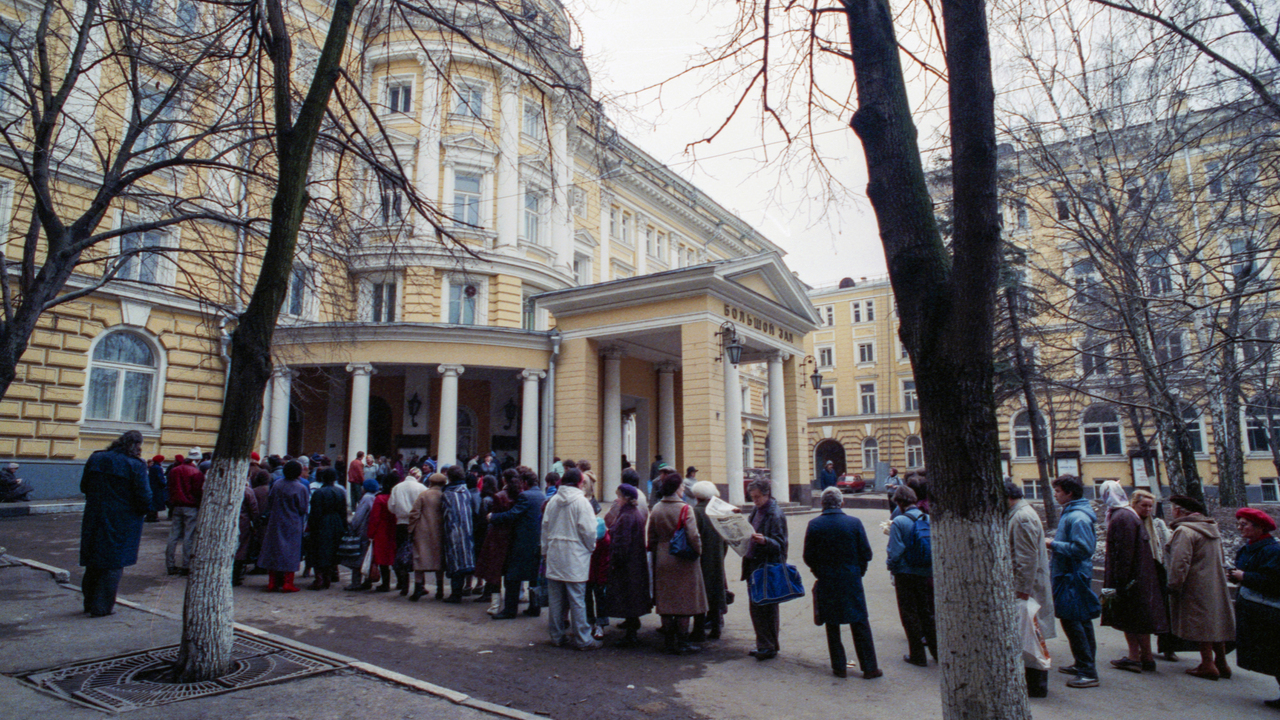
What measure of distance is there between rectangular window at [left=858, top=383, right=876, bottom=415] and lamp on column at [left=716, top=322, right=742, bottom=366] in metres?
31.2

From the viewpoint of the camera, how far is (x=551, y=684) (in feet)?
18.4

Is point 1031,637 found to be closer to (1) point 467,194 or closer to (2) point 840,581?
(2) point 840,581

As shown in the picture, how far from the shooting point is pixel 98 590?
689cm

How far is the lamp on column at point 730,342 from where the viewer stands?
18.7 meters

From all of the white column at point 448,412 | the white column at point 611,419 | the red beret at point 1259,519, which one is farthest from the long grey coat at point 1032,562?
the white column at point 448,412

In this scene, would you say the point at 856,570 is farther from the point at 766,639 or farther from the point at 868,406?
the point at 868,406

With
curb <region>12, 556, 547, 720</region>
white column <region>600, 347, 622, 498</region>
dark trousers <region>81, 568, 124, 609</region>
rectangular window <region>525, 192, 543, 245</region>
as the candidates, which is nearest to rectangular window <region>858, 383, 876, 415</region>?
rectangular window <region>525, 192, 543, 245</region>

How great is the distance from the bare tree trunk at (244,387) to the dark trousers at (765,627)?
4.37m

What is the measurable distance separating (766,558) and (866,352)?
4455 centimetres

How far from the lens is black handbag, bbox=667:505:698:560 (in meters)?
6.55

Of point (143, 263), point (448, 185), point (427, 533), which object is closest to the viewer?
point (427, 533)

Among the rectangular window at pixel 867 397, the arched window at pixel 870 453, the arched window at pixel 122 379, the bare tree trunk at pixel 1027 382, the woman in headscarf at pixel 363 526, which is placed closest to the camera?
the woman in headscarf at pixel 363 526

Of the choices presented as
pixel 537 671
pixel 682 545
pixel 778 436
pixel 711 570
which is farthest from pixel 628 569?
pixel 778 436

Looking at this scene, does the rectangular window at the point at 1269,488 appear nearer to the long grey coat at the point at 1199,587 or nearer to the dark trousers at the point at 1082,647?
the long grey coat at the point at 1199,587
